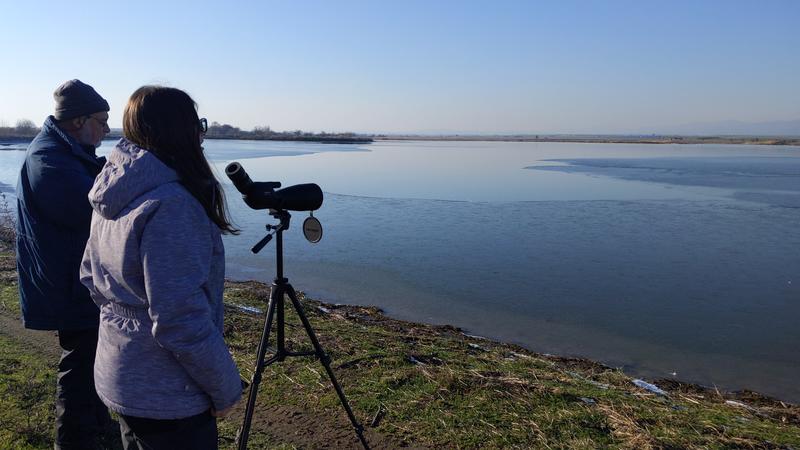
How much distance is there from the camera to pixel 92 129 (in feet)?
9.16

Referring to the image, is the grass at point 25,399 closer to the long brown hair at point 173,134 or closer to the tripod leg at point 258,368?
the tripod leg at point 258,368

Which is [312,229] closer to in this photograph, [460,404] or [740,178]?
[460,404]

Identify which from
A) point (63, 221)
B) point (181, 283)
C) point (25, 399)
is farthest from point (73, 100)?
point (25, 399)

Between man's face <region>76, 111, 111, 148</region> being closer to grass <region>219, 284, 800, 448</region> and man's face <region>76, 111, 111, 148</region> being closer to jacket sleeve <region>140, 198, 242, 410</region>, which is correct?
jacket sleeve <region>140, 198, 242, 410</region>

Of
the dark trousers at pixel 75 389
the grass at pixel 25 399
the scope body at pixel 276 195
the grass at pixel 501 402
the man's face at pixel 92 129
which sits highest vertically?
the man's face at pixel 92 129

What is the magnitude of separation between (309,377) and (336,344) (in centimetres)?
83

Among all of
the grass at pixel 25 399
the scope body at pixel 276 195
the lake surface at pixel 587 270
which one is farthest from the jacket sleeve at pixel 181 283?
the grass at pixel 25 399

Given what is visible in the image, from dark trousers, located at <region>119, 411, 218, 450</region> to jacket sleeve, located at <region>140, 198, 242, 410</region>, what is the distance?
0.19m

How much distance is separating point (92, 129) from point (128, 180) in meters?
1.46

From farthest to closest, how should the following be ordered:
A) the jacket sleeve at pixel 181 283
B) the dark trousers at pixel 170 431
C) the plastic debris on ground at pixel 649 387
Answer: the plastic debris on ground at pixel 649 387, the dark trousers at pixel 170 431, the jacket sleeve at pixel 181 283

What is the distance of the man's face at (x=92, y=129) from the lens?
2750 mm

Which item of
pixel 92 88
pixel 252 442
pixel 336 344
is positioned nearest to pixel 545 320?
pixel 336 344

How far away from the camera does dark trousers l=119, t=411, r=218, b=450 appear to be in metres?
1.72

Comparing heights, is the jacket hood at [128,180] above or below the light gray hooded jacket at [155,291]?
above
